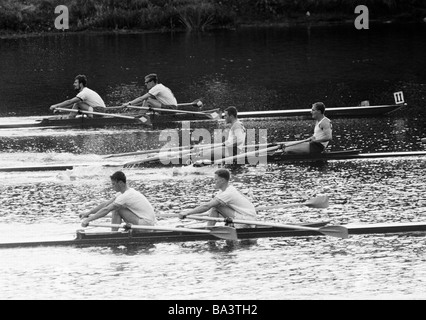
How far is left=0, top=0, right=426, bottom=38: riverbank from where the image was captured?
58.0 metres

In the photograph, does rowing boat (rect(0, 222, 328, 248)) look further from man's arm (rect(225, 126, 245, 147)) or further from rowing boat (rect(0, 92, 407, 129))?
rowing boat (rect(0, 92, 407, 129))

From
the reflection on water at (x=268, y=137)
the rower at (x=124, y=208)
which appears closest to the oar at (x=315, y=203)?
the rower at (x=124, y=208)

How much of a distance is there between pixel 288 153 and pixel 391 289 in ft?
31.7

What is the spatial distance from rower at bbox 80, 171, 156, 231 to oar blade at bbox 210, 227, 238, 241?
124cm

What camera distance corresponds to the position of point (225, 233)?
19922 millimetres

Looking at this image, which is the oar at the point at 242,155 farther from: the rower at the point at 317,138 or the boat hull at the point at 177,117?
the boat hull at the point at 177,117

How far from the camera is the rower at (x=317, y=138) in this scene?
26.9m

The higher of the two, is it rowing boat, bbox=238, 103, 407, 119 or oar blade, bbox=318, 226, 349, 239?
rowing boat, bbox=238, 103, 407, 119

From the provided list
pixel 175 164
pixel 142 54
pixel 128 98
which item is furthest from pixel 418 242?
pixel 142 54

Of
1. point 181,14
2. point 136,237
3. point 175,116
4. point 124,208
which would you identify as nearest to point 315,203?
point 136,237

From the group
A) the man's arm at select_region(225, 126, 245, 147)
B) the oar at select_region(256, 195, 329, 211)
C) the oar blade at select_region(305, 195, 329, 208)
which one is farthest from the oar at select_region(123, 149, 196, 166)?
the oar blade at select_region(305, 195, 329, 208)

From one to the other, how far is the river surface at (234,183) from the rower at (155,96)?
1001 millimetres

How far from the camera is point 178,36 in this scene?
184 ft
